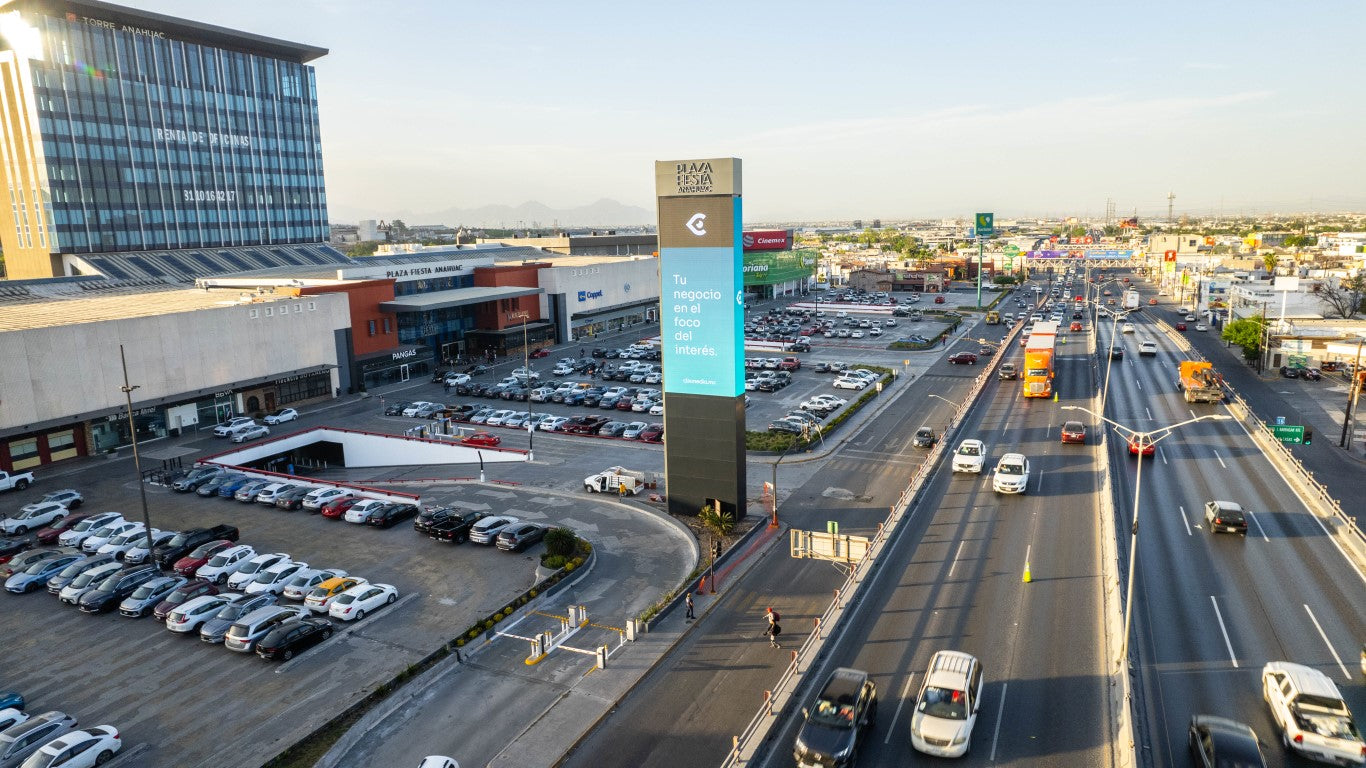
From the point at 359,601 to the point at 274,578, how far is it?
590cm

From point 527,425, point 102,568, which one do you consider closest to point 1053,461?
point 527,425

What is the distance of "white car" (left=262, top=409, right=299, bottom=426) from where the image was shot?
64938mm

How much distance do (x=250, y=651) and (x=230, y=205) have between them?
114m

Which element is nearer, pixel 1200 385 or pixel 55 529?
pixel 55 529

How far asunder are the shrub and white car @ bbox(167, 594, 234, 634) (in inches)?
538

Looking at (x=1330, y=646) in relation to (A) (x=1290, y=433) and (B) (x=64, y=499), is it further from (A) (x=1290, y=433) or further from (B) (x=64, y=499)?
(B) (x=64, y=499)

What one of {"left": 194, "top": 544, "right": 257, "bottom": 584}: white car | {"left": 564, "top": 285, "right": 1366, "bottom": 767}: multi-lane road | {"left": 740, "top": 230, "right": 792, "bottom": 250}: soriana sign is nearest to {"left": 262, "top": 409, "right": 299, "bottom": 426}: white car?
{"left": 194, "top": 544, "right": 257, "bottom": 584}: white car

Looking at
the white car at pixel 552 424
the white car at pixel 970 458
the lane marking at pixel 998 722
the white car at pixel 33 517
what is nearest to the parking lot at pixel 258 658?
the white car at pixel 33 517

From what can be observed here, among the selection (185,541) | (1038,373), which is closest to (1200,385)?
(1038,373)

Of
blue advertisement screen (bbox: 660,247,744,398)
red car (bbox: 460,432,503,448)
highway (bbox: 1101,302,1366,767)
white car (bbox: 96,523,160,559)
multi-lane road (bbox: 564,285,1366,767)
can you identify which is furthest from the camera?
red car (bbox: 460,432,503,448)

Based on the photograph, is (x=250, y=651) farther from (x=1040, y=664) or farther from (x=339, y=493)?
(x=1040, y=664)

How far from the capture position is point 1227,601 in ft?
97.5

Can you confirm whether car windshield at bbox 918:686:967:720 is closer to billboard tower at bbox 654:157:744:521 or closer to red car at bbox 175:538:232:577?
billboard tower at bbox 654:157:744:521

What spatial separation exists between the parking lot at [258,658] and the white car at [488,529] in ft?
1.94
